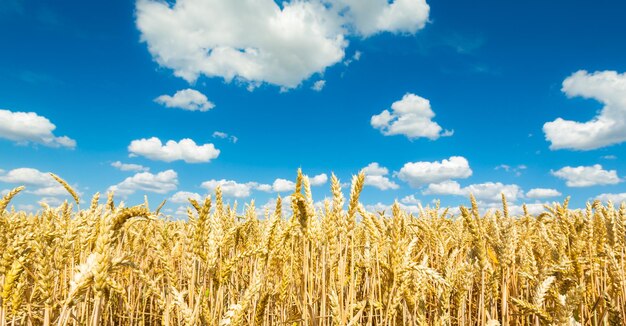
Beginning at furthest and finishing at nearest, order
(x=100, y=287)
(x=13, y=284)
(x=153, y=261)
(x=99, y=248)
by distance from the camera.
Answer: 1. (x=153, y=261)
2. (x=13, y=284)
3. (x=100, y=287)
4. (x=99, y=248)

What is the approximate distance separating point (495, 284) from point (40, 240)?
10.5 ft

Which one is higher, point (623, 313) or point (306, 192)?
point (306, 192)

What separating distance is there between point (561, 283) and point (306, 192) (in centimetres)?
229

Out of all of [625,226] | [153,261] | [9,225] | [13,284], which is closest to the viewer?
[13,284]

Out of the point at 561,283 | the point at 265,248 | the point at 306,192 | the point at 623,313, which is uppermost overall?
the point at 306,192

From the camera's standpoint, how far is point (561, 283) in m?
3.26

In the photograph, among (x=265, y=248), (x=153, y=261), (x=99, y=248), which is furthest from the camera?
(x=153, y=261)

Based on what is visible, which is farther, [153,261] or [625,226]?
[153,261]

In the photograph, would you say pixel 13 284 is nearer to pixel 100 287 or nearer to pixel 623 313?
pixel 100 287

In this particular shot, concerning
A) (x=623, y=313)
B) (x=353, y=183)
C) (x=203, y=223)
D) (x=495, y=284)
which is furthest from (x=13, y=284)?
(x=623, y=313)

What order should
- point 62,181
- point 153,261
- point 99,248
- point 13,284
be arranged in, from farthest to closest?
1. point 153,261
2. point 62,181
3. point 13,284
4. point 99,248

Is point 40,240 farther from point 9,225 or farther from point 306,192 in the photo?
point 306,192

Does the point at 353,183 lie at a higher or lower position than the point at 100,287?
higher

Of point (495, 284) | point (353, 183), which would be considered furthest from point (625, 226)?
point (353, 183)
